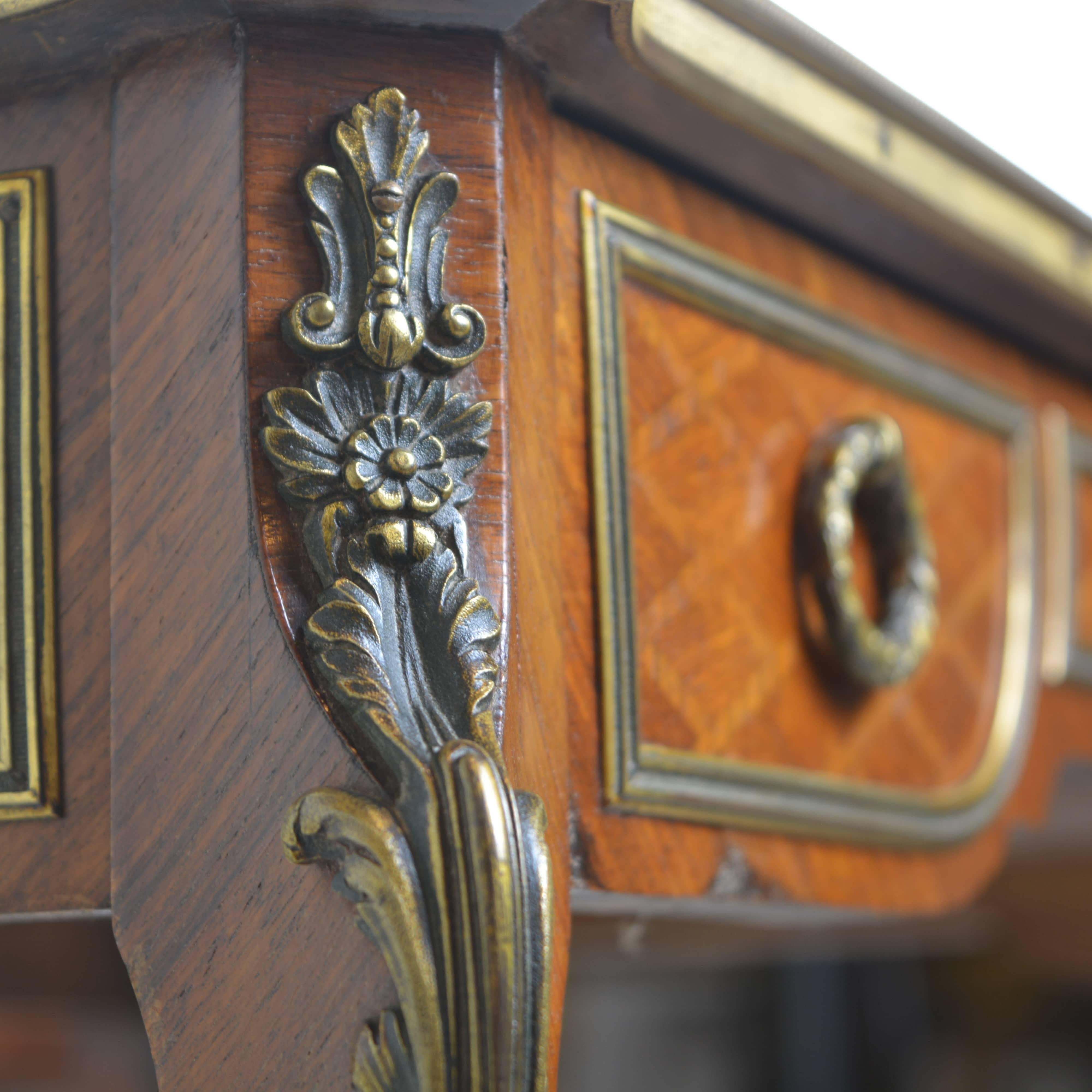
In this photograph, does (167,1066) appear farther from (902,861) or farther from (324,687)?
(902,861)

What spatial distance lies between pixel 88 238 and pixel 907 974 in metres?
0.96

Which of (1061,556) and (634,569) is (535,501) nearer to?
(634,569)

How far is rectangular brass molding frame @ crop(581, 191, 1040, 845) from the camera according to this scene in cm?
34

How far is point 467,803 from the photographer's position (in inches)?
9.6

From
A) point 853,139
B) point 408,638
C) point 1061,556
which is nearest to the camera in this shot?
point 408,638

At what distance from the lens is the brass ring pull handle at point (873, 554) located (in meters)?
0.41

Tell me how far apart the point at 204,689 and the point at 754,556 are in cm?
19

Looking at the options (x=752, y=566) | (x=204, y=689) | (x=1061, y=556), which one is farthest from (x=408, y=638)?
(x=1061, y=556)

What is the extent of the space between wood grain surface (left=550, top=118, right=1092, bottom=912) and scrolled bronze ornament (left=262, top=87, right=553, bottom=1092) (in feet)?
0.12

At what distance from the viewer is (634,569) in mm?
348

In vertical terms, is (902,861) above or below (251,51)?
below

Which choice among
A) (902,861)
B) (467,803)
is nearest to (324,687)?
(467,803)

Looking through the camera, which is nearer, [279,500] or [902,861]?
[279,500]

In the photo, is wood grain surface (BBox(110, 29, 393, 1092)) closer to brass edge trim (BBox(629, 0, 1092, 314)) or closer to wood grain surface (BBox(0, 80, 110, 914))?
wood grain surface (BBox(0, 80, 110, 914))
